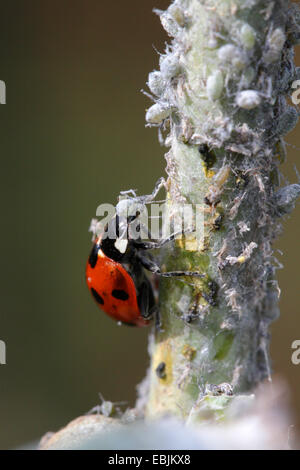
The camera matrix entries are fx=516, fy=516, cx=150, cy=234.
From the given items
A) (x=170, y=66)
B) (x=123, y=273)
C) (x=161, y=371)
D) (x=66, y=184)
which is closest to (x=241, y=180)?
(x=170, y=66)

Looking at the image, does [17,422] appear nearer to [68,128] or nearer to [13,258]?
[13,258]

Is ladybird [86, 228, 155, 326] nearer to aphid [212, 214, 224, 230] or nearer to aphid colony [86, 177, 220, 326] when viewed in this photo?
aphid colony [86, 177, 220, 326]

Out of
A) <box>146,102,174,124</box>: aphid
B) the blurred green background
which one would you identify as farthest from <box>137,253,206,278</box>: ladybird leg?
the blurred green background

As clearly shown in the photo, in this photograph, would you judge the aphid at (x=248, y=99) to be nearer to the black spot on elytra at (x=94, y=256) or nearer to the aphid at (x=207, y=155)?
the aphid at (x=207, y=155)
